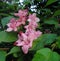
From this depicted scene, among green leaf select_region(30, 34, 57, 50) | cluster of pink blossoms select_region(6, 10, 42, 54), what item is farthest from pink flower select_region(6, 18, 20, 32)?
green leaf select_region(30, 34, 57, 50)

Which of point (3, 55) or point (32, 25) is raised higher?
point (32, 25)

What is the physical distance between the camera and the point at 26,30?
3.17 feet

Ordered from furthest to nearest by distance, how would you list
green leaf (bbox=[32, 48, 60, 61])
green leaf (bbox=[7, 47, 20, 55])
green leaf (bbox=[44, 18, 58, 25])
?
green leaf (bbox=[44, 18, 58, 25]), green leaf (bbox=[7, 47, 20, 55]), green leaf (bbox=[32, 48, 60, 61])

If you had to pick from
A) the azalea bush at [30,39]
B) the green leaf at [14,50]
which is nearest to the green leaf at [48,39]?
the azalea bush at [30,39]

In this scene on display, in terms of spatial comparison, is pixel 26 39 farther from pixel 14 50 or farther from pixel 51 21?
pixel 51 21

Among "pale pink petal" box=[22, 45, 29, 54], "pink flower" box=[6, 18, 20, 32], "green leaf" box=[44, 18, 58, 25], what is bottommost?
"pale pink petal" box=[22, 45, 29, 54]

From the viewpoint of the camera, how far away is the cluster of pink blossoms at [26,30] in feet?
3.06

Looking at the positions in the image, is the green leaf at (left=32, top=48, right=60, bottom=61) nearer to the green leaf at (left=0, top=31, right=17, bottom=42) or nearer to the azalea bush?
the azalea bush

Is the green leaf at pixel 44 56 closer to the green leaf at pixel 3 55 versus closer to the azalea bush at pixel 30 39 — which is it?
the azalea bush at pixel 30 39

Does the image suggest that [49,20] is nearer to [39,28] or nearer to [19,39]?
[39,28]

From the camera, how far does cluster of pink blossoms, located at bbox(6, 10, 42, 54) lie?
93 centimetres

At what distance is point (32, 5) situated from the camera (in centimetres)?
146

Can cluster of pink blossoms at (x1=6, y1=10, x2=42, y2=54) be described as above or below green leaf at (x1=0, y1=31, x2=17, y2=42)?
above

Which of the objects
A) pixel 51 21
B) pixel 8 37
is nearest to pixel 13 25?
pixel 8 37
